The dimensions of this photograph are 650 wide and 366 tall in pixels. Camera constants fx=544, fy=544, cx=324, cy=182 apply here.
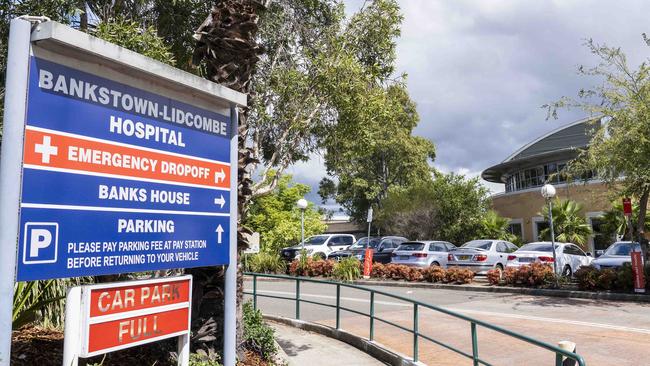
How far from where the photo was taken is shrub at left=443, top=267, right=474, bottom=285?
18.5 meters

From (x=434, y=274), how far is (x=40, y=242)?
1730 cm

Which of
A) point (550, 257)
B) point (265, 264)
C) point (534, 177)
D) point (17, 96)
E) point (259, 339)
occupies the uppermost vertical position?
point (534, 177)

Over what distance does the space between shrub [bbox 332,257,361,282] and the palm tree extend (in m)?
14.5

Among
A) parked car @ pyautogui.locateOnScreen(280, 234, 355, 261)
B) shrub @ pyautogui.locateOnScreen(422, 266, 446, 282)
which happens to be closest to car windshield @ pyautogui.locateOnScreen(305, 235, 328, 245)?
parked car @ pyautogui.locateOnScreen(280, 234, 355, 261)

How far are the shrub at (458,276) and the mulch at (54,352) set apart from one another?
539 inches

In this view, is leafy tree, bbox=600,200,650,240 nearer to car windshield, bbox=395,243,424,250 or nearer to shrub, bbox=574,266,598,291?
car windshield, bbox=395,243,424,250

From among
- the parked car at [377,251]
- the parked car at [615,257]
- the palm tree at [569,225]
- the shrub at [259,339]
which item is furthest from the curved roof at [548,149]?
the shrub at [259,339]

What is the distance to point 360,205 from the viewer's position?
4781 cm

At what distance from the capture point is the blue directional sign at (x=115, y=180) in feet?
9.52

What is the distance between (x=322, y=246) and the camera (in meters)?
27.9

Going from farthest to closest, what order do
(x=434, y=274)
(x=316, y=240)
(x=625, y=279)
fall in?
(x=316, y=240)
(x=434, y=274)
(x=625, y=279)

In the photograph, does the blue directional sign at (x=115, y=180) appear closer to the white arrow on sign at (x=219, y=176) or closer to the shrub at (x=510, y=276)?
the white arrow on sign at (x=219, y=176)

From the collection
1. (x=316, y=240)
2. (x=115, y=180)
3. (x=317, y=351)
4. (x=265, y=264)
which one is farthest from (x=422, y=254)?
(x=115, y=180)

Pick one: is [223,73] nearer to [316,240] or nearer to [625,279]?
[625,279]
